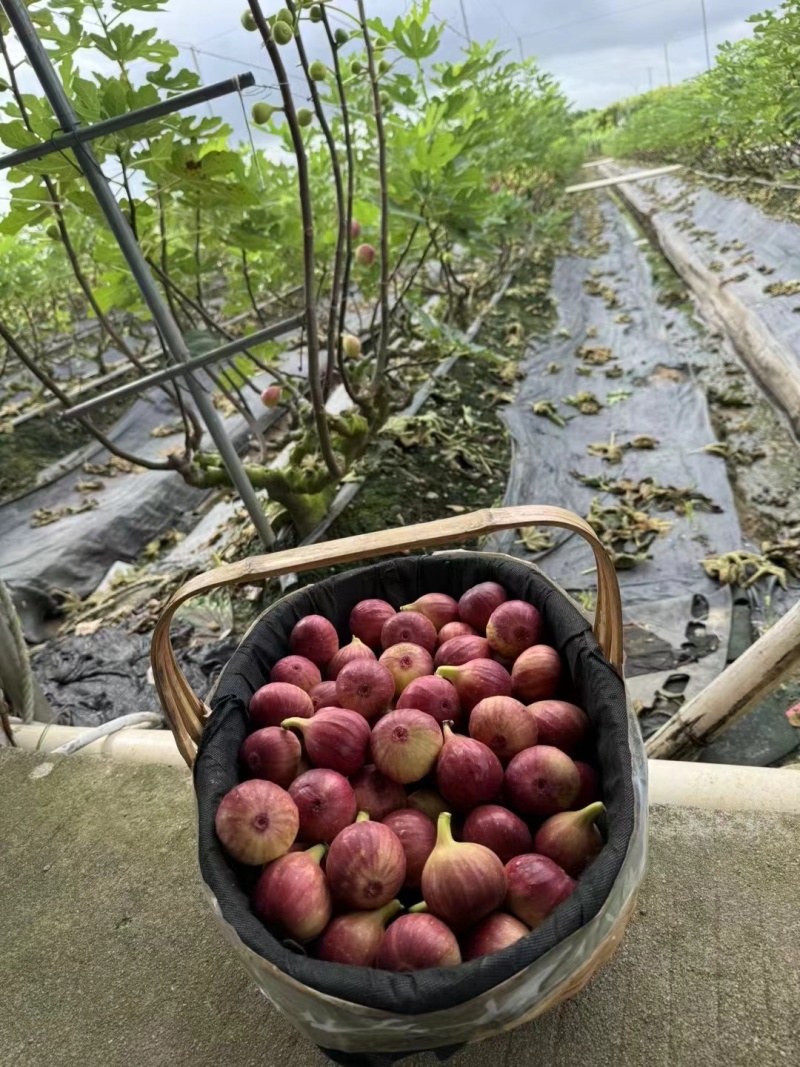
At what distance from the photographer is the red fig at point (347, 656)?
4.12 feet

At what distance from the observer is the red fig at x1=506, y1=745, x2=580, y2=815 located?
996 mm

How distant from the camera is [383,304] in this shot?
265 cm

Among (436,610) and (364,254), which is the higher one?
(364,254)

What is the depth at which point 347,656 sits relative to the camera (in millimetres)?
1267

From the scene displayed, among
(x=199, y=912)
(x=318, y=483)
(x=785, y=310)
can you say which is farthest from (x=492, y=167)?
(x=199, y=912)

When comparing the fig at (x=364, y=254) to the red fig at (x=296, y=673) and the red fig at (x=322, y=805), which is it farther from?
the red fig at (x=322, y=805)

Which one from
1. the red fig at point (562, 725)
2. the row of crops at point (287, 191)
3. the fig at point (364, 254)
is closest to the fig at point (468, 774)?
the red fig at point (562, 725)

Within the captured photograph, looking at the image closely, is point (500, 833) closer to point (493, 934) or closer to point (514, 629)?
point (493, 934)

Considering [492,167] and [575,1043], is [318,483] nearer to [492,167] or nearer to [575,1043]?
[575,1043]

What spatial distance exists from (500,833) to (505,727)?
0.16 m

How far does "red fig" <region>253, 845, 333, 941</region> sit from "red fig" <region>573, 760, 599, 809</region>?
38 centimetres

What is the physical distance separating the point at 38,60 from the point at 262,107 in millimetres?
524

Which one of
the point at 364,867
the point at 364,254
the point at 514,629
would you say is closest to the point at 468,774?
the point at 364,867

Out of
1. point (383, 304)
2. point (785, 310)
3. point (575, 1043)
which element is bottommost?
point (575, 1043)
